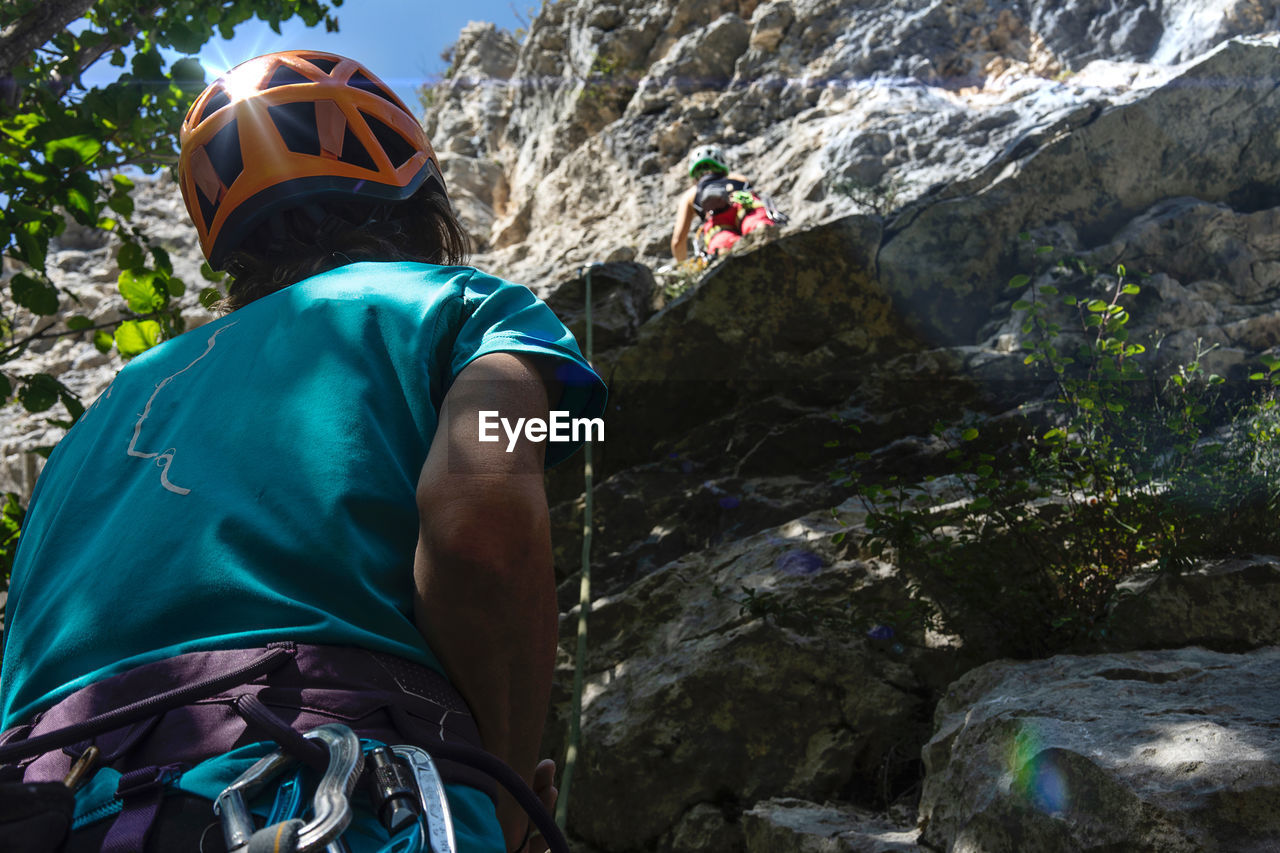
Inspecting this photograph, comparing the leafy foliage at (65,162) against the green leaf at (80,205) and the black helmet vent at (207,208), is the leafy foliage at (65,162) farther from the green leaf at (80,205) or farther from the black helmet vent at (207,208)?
the black helmet vent at (207,208)

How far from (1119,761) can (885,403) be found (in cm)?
320

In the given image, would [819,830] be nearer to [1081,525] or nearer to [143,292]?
[1081,525]

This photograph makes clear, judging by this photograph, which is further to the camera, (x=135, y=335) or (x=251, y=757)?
(x=135, y=335)

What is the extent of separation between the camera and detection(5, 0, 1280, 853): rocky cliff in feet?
7.16

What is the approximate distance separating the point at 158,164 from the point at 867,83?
7985 mm

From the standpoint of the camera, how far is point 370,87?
1.92m

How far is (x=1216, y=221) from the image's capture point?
570 cm

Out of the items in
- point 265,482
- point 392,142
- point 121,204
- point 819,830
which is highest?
point 121,204

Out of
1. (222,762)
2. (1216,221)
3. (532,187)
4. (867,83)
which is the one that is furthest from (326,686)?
(532,187)

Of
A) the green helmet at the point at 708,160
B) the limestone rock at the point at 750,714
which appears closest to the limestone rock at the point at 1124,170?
the limestone rock at the point at 750,714

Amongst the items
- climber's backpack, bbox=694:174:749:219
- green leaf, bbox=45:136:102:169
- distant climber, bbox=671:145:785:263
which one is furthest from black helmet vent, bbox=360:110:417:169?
climber's backpack, bbox=694:174:749:219

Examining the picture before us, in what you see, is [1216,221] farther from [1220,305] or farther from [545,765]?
[545,765]

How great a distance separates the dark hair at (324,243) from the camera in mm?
1656

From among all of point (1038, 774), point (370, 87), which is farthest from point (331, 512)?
point (1038, 774)
